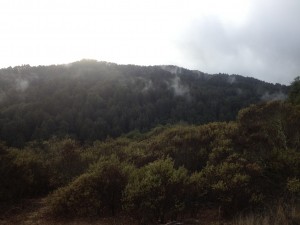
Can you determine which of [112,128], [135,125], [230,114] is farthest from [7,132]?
[230,114]

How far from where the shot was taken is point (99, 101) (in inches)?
2822

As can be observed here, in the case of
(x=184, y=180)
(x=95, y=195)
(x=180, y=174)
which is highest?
(x=180, y=174)

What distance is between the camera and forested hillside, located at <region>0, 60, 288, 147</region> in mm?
58594

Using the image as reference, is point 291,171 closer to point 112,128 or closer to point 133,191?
point 133,191

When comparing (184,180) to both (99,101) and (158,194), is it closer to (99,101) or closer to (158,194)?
(158,194)

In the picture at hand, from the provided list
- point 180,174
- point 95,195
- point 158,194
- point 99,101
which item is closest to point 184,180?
point 180,174

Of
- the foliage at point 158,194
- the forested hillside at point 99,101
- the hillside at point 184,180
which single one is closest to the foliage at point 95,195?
the hillside at point 184,180

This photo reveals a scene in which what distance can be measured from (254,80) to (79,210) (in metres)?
128

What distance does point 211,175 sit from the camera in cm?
898

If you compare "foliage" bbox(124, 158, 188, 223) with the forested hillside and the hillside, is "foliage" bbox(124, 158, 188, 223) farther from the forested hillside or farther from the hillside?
the forested hillside

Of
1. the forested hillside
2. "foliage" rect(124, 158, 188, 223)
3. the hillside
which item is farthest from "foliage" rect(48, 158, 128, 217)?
the forested hillside

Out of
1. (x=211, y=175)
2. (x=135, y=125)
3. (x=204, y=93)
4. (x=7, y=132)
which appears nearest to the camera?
(x=211, y=175)

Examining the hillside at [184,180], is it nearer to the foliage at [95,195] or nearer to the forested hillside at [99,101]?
the foliage at [95,195]

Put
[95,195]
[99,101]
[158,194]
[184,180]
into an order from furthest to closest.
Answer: [99,101] → [95,195] → [184,180] → [158,194]
